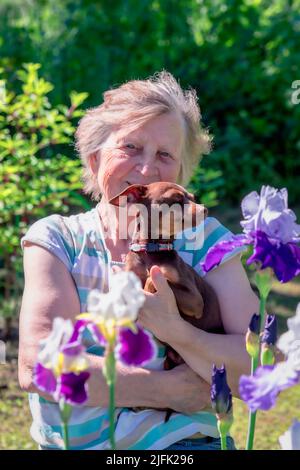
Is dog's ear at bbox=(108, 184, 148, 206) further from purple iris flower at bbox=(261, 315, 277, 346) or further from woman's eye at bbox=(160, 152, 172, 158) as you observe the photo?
purple iris flower at bbox=(261, 315, 277, 346)

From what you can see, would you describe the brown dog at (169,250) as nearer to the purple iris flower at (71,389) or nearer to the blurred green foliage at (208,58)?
the purple iris flower at (71,389)

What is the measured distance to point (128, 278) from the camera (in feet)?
4.49

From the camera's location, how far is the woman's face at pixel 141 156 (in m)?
2.91

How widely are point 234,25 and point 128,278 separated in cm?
739

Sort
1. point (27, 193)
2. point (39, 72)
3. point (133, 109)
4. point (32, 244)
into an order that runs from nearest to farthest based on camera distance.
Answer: point (32, 244) → point (133, 109) → point (27, 193) → point (39, 72)

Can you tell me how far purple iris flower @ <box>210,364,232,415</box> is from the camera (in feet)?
5.34

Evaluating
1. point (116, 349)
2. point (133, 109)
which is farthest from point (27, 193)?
point (116, 349)

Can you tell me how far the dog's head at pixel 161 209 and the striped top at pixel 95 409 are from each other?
0.78 ft

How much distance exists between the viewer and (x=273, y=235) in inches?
66.2

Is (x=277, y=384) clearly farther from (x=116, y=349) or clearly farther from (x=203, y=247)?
(x=203, y=247)

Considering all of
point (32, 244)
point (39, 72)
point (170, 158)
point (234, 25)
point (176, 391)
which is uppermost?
point (234, 25)

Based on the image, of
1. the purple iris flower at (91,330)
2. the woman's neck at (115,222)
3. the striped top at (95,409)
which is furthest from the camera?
the woman's neck at (115,222)

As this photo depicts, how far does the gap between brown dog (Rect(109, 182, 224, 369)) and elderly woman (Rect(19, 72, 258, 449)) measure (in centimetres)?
9

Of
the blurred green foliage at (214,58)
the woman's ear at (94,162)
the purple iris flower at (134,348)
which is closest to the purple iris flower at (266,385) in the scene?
the purple iris flower at (134,348)
